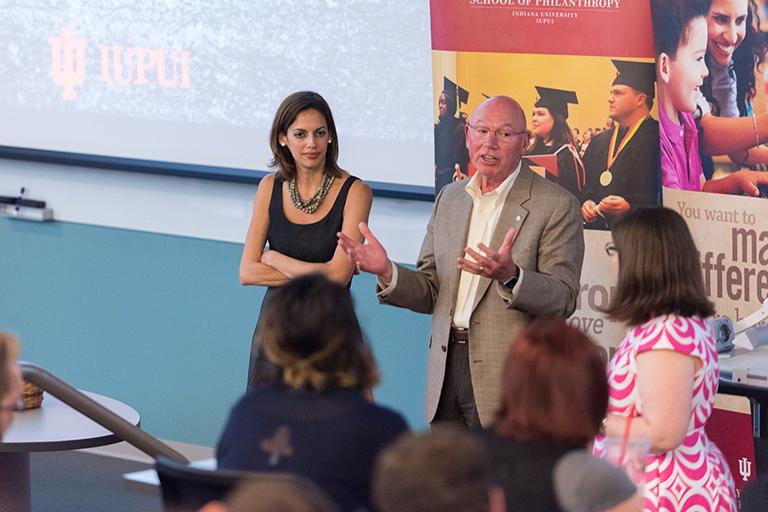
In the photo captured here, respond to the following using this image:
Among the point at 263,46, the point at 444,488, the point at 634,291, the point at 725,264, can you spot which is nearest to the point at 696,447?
the point at 634,291

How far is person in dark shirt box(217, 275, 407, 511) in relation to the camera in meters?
2.46

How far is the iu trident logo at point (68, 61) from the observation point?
6496mm

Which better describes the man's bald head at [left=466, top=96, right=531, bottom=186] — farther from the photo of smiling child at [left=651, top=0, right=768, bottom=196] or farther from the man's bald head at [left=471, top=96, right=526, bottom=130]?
the photo of smiling child at [left=651, top=0, right=768, bottom=196]

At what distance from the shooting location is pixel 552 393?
2.41 meters

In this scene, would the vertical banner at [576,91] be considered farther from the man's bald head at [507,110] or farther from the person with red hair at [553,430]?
the person with red hair at [553,430]

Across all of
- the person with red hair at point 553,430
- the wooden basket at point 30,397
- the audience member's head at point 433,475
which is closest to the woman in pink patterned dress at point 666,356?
the person with red hair at point 553,430

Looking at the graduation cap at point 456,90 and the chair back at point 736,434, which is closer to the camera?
the chair back at point 736,434

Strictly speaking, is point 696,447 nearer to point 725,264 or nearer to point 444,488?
point 725,264

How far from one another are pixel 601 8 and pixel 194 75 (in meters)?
2.35

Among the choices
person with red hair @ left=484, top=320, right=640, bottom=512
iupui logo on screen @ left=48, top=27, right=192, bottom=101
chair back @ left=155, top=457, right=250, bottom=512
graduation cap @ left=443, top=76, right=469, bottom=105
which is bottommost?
chair back @ left=155, top=457, right=250, bottom=512

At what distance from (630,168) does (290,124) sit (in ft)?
3.77

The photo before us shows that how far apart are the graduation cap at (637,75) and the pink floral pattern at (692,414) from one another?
4.75ft

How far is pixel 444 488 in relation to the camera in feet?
5.99

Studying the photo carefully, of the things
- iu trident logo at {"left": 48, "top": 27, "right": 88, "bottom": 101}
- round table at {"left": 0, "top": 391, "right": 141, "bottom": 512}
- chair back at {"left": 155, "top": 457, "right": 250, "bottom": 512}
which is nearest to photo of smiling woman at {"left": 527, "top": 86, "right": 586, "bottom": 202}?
round table at {"left": 0, "top": 391, "right": 141, "bottom": 512}
